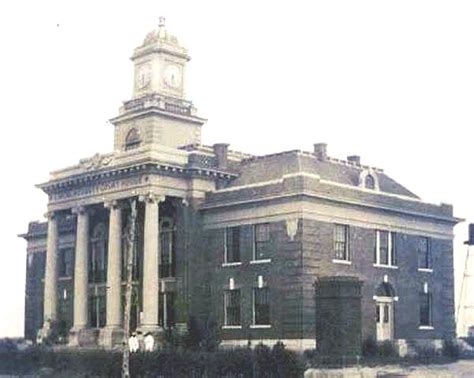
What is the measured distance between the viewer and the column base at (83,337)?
170 feet

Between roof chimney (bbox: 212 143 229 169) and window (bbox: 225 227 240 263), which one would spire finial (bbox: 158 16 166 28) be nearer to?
roof chimney (bbox: 212 143 229 169)

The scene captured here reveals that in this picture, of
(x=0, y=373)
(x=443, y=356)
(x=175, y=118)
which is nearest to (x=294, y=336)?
(x=443, y=356)

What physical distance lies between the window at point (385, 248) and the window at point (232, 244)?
7.73 meters

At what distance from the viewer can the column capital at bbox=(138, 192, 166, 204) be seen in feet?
161

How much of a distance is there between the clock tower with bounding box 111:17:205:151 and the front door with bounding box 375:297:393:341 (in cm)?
1666

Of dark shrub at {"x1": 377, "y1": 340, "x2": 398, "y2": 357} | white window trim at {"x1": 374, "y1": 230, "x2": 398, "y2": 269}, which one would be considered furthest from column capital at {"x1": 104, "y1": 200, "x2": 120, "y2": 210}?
dark shrub at {"x1": 377, "y1": 340, "x2": 398, "y2": 357}

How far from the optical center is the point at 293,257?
152ft

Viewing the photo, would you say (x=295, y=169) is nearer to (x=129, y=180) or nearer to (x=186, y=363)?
(x=129, y=180)

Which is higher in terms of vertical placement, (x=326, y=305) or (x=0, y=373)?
(x=326, y=305)

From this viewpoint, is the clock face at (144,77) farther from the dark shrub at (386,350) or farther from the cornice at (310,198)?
the dark shrub at (386,350)

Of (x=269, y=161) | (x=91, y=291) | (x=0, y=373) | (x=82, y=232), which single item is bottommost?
(x=0, y=373)

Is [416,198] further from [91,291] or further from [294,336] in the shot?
[91,291]

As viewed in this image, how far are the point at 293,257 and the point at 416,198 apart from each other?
12682 mm

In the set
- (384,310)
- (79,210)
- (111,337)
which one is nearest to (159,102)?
(79,210)
